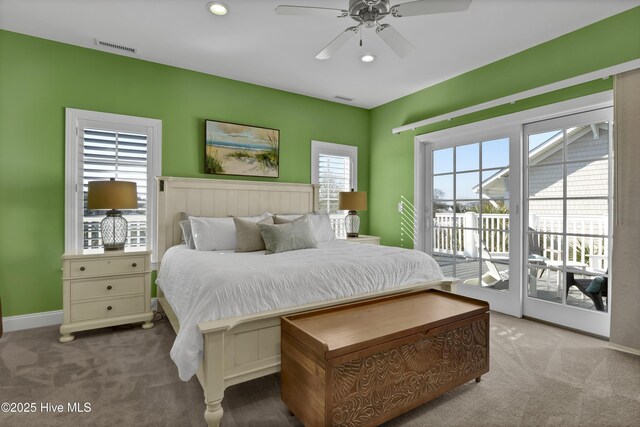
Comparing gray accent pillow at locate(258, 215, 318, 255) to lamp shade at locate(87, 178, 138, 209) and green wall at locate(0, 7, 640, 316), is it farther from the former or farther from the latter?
green wall at locate(0, 7, 640, 316)

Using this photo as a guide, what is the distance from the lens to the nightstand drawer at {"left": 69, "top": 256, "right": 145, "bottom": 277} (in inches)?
109

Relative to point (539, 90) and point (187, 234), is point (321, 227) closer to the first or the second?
point (187, 234)

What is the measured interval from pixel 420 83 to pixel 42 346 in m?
4.64

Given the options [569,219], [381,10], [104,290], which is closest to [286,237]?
[104,290]

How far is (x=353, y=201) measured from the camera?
170 inches

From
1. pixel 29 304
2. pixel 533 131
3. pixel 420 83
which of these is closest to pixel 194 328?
pixel 29 304

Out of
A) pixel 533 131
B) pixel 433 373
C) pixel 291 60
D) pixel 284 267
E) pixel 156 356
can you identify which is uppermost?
pixel 291 60

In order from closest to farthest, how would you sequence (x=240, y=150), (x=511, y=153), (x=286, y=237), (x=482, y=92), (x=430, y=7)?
(x=430, y=7)
(x=286, y=237)
(x=511, y=153)
(x=482, y=92)
(x=240, y=150)

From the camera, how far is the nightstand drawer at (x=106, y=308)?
278cm

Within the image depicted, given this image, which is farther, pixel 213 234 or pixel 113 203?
pixel 213 234

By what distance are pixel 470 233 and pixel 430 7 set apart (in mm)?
2607

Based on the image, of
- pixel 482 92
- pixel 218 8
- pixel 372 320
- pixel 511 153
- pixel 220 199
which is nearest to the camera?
pixel 372 320

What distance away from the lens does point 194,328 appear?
168cm

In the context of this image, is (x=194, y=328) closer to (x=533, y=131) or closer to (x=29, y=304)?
(x=29, y=304)
